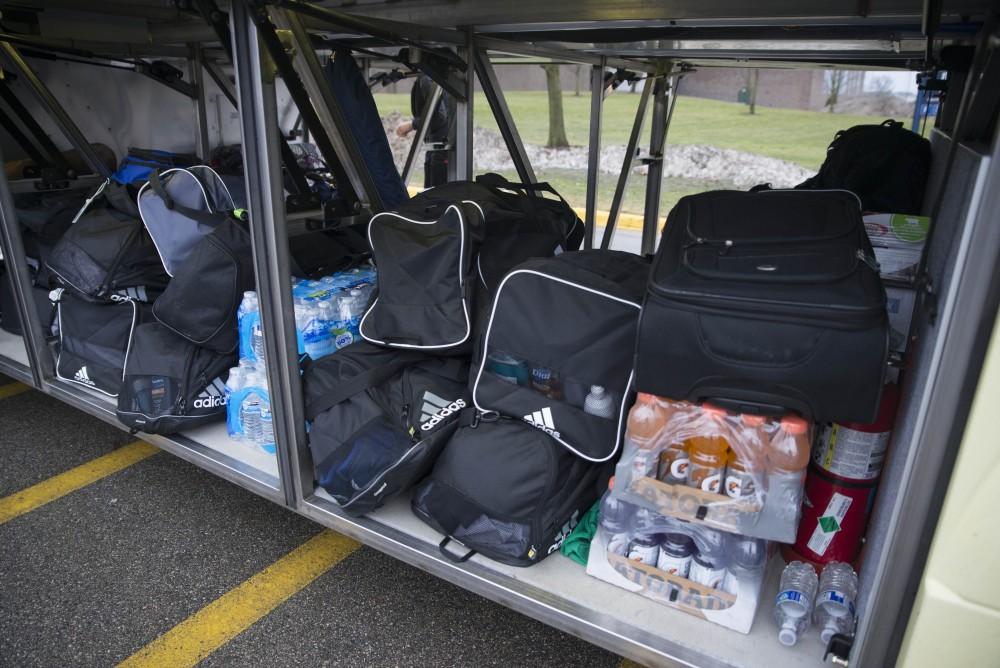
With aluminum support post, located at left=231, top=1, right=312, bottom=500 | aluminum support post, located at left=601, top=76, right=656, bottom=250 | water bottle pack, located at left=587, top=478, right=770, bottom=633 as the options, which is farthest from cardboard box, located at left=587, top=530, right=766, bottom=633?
aluminum support post, located at left=601, top=76, right=656, bottom=250

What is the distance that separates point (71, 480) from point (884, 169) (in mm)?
3716

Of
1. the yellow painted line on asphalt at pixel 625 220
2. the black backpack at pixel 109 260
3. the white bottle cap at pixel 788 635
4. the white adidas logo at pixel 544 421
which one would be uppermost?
the black backpack at pixel 109 260

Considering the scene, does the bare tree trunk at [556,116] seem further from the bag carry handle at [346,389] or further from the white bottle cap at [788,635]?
the white bottle cap at [788,635]

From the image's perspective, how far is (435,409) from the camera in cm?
221

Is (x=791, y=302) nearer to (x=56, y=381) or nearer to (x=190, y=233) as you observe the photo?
(x=190, y=233)

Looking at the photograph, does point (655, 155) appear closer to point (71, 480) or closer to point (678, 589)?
point (678, 589)

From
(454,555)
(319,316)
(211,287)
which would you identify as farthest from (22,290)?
(454,555)

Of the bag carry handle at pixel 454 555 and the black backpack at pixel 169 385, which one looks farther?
the black backpack at pixel 169 385

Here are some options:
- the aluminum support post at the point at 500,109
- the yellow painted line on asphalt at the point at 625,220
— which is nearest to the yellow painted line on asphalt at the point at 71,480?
the aluminum support post at the point at 500,109

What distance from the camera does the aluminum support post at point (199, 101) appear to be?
4.91 m

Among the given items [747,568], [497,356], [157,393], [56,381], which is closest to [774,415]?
[747,568]

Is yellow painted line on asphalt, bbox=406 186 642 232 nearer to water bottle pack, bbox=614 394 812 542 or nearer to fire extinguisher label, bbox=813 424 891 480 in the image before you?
fire extinguisher label, bbox=813 424 891 480

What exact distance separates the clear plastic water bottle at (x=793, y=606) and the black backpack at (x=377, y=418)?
1.06m

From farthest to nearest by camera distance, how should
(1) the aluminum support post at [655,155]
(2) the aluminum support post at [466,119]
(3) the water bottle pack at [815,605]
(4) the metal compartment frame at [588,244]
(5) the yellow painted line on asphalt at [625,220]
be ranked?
(5) the yellow painted line on asphalt at [625,220] → (1) the aluminum support post at [655,155] → (2) the aluminum support post at [466,119] → (3) the water bottle pack at [815,605] → (4) the metal compartment frame at [588,244]
